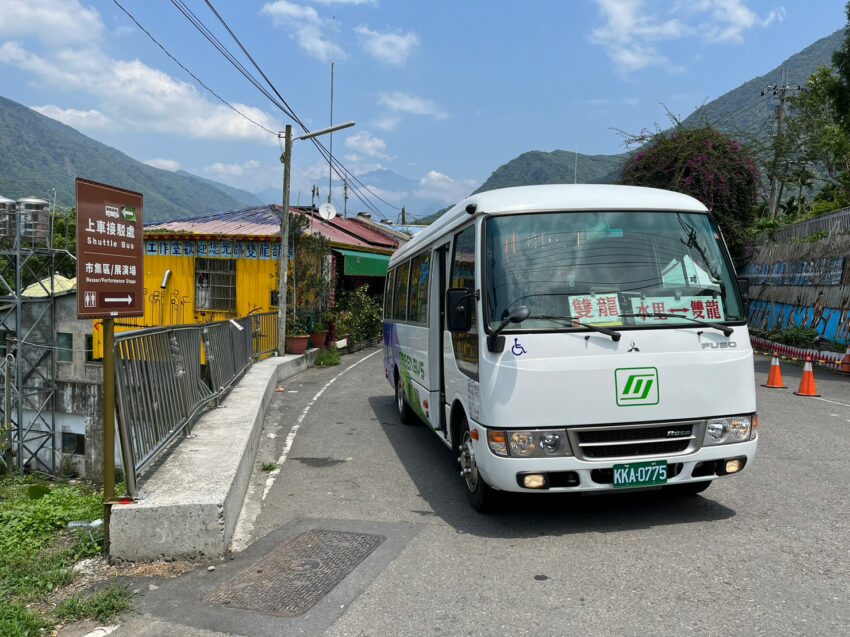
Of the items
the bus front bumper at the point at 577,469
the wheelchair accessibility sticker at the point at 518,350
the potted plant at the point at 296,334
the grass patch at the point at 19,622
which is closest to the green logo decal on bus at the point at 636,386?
the bus front bumper at the point at 577,469

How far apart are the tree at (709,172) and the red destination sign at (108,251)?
22772 mm

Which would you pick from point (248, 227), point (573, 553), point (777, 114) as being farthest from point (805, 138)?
point (573, 553)

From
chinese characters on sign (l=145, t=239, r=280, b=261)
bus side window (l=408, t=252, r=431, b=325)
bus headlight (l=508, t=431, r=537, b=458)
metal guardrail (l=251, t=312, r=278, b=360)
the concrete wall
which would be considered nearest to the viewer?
bus headlight (l=508, t=431, r=537, b=458)

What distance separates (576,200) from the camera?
17.2ft

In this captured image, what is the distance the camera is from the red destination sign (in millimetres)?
4211

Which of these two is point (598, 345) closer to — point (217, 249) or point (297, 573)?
point (297, 573)

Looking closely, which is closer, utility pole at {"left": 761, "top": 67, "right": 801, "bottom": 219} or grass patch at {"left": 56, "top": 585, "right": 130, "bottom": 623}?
grass patch at {"left": 56, "top": 585, "right": 130, "bottom": 623}

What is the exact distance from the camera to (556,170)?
299ft

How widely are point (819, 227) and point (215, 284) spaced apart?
743 inches

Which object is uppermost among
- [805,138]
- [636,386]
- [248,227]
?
[805,138]

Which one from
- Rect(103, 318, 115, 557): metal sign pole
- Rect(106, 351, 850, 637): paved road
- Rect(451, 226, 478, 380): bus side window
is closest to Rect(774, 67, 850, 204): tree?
Rect(106, 351, 850, 637): paved road

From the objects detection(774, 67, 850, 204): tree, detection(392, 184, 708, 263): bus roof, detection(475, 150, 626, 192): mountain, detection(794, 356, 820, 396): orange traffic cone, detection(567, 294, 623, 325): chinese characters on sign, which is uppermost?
detection(475, 150, 626, 192): mountain

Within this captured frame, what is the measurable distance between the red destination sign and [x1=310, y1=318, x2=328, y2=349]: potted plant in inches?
589

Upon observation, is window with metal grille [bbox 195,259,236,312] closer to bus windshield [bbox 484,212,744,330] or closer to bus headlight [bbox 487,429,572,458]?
bus windshield [bbox 484,212,744,330]
